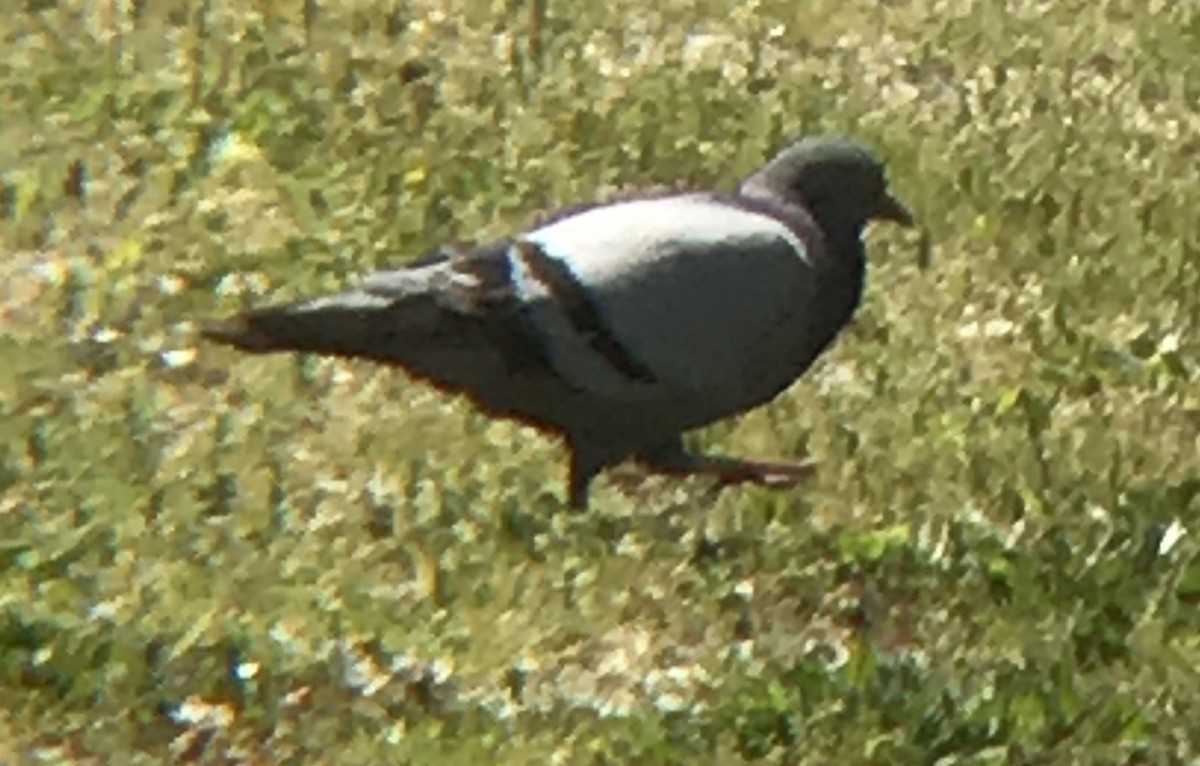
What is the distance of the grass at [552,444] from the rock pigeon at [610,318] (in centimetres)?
42

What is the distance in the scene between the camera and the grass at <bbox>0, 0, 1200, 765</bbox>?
549 centimetres

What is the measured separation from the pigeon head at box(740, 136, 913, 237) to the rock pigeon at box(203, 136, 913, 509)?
93 millimetres

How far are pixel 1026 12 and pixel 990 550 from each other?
12.0 ft

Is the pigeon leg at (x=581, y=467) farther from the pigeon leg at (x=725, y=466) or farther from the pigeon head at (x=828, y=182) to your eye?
the pigeon head at (x=828, y=182)

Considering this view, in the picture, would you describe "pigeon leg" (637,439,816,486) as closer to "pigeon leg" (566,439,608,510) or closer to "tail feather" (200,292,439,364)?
"pigeon leg" (566,439,608,510)

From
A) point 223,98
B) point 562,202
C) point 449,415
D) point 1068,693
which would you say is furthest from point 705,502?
point 223,98

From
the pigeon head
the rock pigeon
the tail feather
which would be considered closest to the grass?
the rock pigeon

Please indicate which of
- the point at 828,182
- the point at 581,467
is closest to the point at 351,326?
the point at 581,467

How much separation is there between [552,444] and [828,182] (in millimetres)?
989

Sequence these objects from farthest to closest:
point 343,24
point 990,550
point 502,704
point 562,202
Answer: point 343,24 < point 562,202 < point 990,550 < point 502,704

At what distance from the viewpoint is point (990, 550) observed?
19.9ft

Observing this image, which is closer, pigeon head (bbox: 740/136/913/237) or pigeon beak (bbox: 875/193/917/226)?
pigeon head (bbox: 740/136/913/237)

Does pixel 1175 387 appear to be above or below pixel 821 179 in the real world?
below

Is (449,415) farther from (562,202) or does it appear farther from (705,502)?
(562,202)
